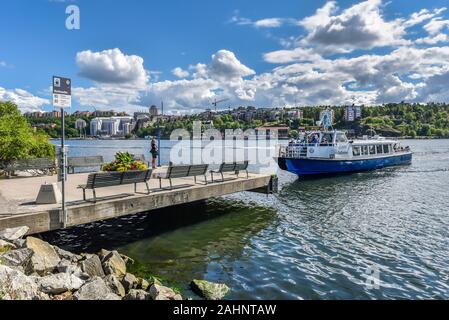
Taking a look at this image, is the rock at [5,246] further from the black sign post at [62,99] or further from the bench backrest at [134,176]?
the bench backrest at [134,176]

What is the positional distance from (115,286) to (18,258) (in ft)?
6.54

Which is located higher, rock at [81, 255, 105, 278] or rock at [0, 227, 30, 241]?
rock at [0, 227, 30, 241]

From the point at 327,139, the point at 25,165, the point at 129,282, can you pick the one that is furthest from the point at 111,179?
the point at 327,139

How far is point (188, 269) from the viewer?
976 centimetres

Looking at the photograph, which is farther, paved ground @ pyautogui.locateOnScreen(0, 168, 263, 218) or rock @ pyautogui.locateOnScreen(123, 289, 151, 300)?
paved ground @ pyautogui.locateOnScreen(0, 168, 263, 218)

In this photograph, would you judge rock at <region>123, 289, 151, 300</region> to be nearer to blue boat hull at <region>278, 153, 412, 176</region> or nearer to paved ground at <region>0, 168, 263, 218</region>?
paved ground at <region>0, 168, 263, 218</region>

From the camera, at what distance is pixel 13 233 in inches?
321

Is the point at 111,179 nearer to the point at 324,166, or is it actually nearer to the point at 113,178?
the point at 113,178

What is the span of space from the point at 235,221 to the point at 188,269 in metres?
5.63

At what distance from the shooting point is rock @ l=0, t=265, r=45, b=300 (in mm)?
5586

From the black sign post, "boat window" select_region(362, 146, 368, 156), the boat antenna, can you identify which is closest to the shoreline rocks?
the black sign post

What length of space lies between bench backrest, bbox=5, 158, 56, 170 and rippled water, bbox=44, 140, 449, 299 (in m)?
4.96
